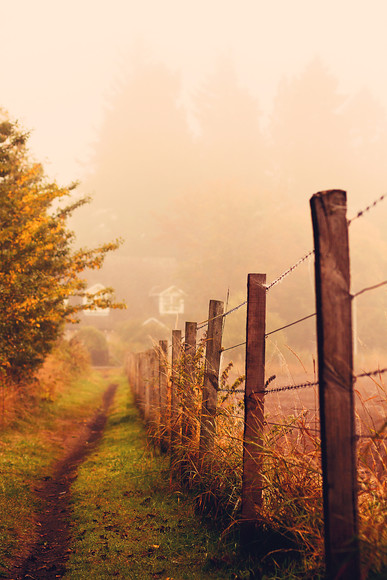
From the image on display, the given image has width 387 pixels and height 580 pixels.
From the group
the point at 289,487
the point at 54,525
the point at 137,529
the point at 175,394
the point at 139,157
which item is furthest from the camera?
the point at 139,157

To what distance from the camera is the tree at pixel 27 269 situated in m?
10.6

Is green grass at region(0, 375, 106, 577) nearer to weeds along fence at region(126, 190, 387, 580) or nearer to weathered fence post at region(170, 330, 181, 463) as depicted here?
weeds along fence at region(126, 190, 387, 580)

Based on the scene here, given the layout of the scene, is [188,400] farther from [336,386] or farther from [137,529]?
[336,386]

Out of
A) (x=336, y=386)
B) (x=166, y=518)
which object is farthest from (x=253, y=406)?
(x=166, y=518)

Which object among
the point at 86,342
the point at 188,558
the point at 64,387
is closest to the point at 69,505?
the point at 188,558

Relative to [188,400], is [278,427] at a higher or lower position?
lower

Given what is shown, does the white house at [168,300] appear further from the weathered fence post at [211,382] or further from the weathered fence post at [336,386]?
the weathered fence post at [336,386]

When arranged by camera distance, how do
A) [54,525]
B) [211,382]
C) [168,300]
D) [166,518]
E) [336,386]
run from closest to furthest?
[336,386], [166,518], [211,382], [54,525], [168,300]

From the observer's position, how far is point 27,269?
12305 mm

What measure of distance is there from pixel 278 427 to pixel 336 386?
2134 millimetres

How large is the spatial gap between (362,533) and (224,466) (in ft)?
7.87

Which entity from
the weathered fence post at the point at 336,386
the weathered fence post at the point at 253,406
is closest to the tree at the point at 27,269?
the weathered fence post at the point at 253,406

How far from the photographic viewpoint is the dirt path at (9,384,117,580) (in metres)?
4.60

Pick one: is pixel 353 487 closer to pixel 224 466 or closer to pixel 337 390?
pixel 337 390
